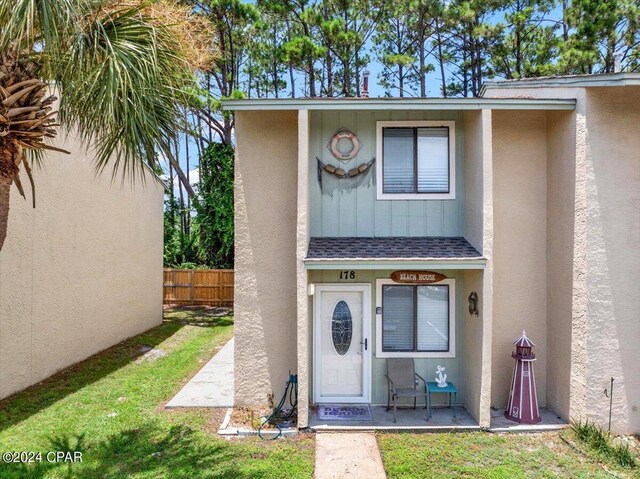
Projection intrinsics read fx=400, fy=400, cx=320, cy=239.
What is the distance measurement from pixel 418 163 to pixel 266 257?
3447 mm

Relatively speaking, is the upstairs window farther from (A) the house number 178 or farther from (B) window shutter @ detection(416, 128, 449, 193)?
(A) the house number 178

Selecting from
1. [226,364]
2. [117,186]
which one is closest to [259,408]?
[226,364]

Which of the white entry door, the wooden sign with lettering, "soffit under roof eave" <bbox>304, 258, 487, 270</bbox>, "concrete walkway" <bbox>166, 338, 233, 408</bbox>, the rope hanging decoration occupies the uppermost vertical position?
the rope hanging decoration

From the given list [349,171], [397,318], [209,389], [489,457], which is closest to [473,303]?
[397,318]

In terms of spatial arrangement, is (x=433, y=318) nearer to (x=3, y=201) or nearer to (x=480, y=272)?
(x=480, y=272)

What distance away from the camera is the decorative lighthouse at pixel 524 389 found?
6.97 m

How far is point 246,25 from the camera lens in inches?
894

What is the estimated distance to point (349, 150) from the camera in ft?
25.5

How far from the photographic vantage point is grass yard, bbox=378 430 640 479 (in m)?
5.53

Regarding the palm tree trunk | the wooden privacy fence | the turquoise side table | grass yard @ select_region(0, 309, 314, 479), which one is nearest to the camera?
the palm tree trunk

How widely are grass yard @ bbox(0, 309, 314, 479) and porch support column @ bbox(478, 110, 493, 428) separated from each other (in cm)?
300

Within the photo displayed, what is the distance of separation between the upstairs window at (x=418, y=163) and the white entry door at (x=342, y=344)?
2.08 meters

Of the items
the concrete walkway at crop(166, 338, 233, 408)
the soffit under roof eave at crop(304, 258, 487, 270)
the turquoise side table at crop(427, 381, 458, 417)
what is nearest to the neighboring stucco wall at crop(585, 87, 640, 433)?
the soffit under roof eave at crop(304, 258, 487, 270)

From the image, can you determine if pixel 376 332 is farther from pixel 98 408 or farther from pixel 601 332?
pixel 98 408
